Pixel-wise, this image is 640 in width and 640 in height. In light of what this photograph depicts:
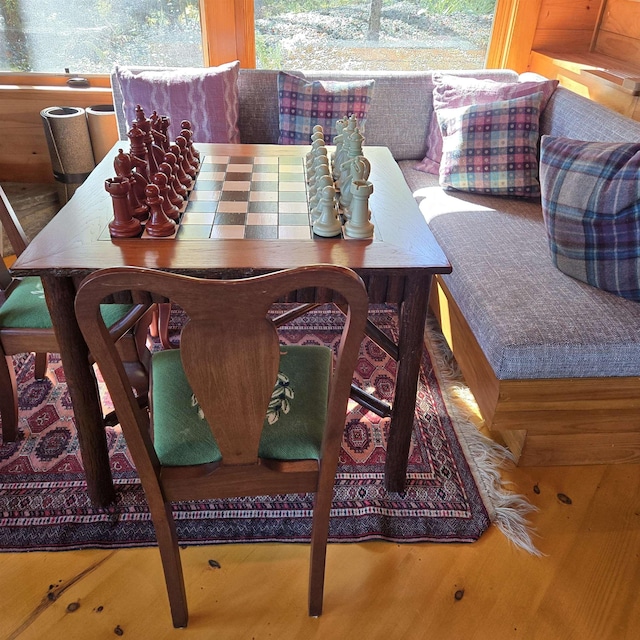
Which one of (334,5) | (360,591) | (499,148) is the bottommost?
(360,591)

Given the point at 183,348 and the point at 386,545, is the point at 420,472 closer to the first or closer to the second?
the point at 386,545

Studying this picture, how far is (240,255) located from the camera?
1137 mm

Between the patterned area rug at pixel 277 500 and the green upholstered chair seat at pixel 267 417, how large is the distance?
440 mm

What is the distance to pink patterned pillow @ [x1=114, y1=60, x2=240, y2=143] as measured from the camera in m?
2.29

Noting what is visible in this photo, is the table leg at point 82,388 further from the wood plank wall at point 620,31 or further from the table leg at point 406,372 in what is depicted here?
the wood plank wall at point 620,31

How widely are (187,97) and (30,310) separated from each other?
127 cm

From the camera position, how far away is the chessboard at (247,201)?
4.09 feet

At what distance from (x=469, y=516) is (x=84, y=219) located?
123 cm

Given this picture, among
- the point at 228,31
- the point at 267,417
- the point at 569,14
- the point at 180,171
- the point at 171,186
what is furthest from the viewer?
the point at 569,14

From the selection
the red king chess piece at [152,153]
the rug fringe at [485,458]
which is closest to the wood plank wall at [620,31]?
the rug fringe at [485,458]

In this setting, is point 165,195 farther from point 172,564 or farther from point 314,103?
point 314,103

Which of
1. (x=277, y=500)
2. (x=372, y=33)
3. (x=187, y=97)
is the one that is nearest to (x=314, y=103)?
(x=187, y=97)

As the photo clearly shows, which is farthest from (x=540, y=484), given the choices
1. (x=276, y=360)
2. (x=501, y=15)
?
(x=501, y=15)

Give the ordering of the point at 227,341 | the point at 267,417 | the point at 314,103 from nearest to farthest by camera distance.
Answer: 1. the point at 227,341
2. the point at 267,417
3. the point at 314,103
